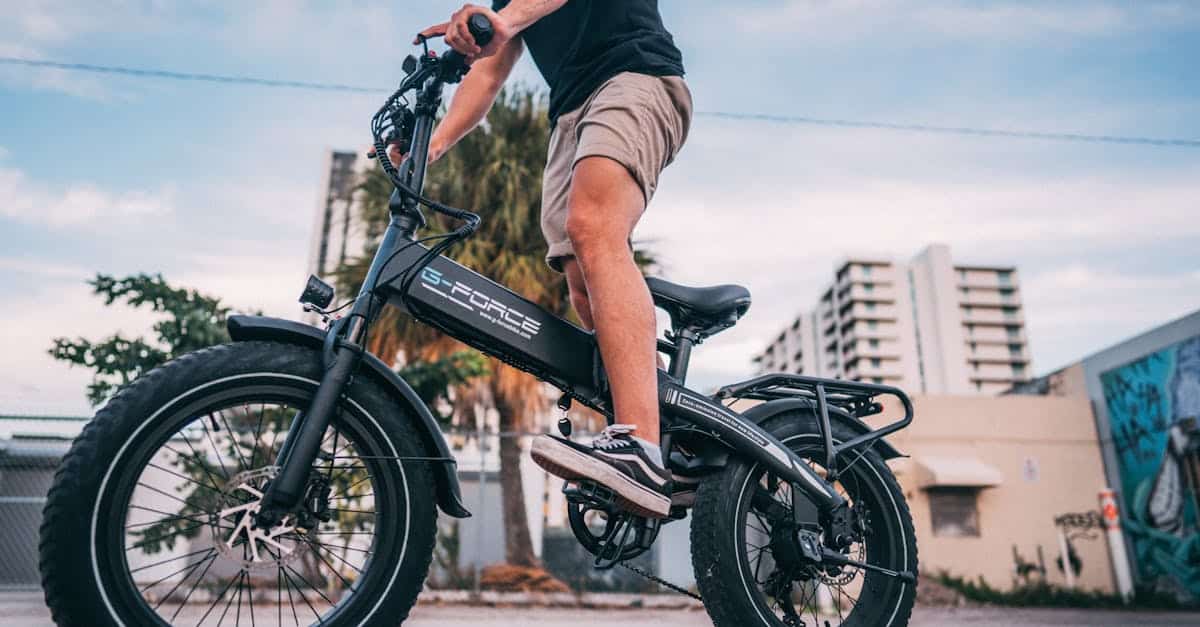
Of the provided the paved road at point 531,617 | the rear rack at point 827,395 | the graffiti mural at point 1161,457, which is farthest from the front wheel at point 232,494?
the graffiti mural at point 1161,457

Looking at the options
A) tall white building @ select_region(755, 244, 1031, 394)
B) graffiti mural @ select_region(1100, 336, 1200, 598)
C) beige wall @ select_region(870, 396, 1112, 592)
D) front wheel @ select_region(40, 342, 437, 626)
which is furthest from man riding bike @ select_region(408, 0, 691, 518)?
tall white building @ select_region(755, 244, 1031, 394)

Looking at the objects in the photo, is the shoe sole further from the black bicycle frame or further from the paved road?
the paved road

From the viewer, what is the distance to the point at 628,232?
5.68 feet

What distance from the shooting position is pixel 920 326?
7631 cm

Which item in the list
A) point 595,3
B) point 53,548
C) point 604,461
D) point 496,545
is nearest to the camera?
point 53,548

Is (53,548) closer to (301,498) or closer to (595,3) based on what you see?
(301,498)

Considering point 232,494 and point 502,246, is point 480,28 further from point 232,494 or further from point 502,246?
point 502,246

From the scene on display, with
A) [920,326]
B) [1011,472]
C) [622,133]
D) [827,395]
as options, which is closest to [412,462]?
[622,133]

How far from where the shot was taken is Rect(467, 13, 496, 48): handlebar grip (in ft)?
5.09

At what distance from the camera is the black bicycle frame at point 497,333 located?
161 cm

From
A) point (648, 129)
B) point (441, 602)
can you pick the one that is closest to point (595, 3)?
point (648, 129)

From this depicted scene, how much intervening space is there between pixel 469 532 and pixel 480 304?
8020 millimetres

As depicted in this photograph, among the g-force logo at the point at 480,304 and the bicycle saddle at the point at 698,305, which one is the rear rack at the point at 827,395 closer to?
the bicycle saddle at the point at 698,305

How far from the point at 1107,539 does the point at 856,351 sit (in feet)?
224
